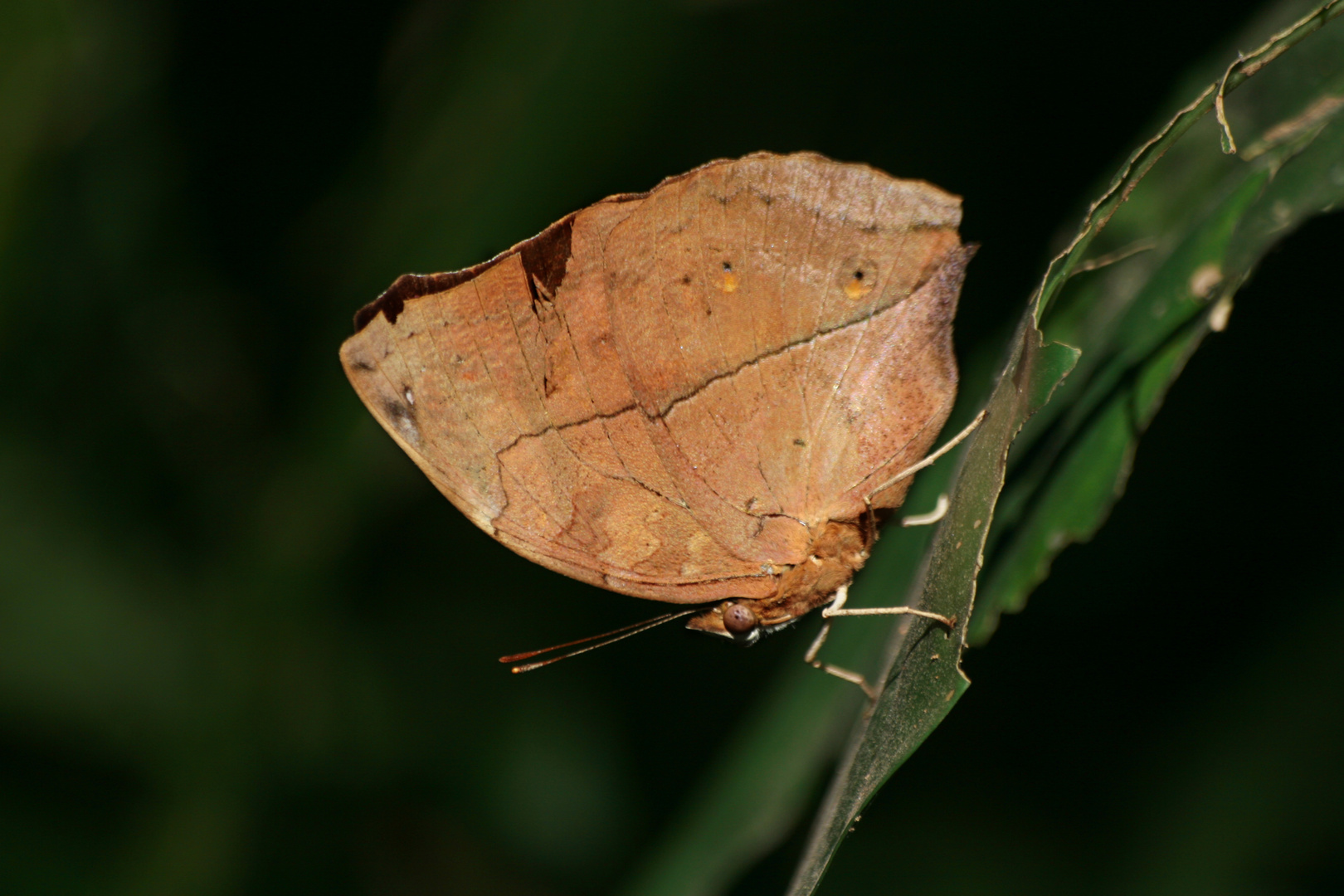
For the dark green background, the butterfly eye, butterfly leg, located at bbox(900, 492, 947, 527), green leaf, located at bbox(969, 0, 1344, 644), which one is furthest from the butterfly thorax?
the dark green background

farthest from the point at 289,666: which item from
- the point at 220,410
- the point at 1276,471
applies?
the point at 1276,471

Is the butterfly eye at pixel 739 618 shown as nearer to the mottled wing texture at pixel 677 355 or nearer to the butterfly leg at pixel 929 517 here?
the mottled wing texture at pixel 677 355

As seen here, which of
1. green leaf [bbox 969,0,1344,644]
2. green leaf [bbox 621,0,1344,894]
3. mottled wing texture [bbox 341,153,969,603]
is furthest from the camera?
mottled wing texture [bbox 341,153,969,603]

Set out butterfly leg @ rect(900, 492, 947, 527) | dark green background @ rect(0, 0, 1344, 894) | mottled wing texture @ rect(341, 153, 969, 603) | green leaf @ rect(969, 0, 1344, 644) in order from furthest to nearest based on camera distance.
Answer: dark green background @ rect(0, 0, 1344, 894), butterfly leg @ rect(900, 492, 947, 527), mottled wing texture @ rect(341, 153, 969, 603), green leaf @ rect(969, 0, 1344, 644)

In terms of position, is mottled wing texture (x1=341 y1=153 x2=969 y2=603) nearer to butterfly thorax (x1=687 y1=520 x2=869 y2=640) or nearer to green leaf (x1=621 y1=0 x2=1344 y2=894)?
butterfly thorax (x1=687 y1=520 x2=869 y2=640)

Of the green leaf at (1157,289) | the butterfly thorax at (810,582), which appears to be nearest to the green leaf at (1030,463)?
the green leaf at (1157,289)

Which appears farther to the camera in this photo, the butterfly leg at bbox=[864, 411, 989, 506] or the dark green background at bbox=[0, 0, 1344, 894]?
the dark green background at bbox=[0, 0, 1344, 894]

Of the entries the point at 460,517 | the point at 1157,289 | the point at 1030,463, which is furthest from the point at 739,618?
the point at 460,517

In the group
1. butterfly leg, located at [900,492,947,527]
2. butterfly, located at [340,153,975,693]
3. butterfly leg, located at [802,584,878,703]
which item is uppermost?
butterfly, located at [340,153,975,693]
